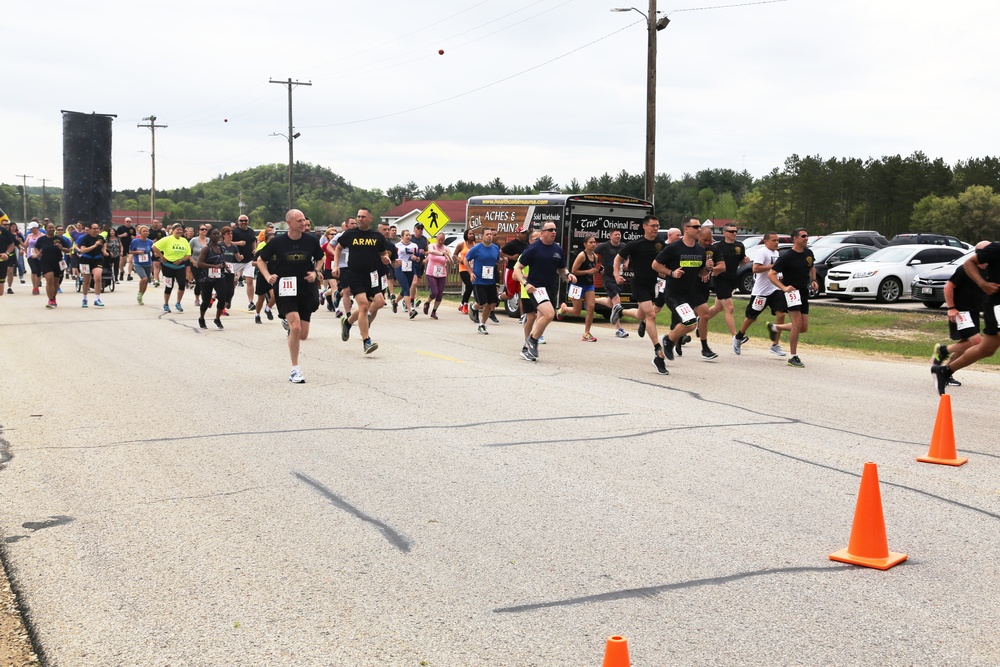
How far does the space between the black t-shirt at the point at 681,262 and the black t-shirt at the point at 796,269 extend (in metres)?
1.55

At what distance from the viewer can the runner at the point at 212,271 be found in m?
19.0

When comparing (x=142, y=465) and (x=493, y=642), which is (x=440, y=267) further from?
(x=493, y=642)

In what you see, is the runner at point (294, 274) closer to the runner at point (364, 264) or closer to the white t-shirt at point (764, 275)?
the runner at point (364, 264)

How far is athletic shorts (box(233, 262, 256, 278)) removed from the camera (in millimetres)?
21578

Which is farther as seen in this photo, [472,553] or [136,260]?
[136,260]

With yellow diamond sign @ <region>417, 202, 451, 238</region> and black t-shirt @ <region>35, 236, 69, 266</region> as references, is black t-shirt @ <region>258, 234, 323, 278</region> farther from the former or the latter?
yellow diamond sign @ <region>417, 202, 451, 238</region>

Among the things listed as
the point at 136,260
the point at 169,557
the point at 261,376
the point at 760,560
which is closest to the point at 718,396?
the point at 261,376

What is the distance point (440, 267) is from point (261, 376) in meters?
10.9

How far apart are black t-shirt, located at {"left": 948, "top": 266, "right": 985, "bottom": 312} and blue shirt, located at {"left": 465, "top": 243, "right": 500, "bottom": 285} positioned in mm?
9469

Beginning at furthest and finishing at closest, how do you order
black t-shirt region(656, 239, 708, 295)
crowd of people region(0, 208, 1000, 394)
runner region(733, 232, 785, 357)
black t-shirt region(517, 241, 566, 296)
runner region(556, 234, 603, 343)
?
1. runner region(556, 234, 603, 343)
2. runner region(733, 232, 785, 357)
3. black t-shirt region(517, 241, 566, 296)
4. black t-shirt region(656, 239, 708, 295)
5. crowd of people region(0, 208, 1000, 394)

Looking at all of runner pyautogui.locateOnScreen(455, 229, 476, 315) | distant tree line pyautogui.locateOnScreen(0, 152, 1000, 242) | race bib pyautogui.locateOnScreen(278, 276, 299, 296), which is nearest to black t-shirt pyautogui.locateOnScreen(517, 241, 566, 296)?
race bib pyautogui.locateOnScreen(278, 276, 299, 296)

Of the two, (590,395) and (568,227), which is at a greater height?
(568,227)

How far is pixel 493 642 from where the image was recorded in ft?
13.7

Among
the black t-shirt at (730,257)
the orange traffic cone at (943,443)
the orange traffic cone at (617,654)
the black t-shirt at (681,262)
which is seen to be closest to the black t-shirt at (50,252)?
the black t-shirt at (730,257)
